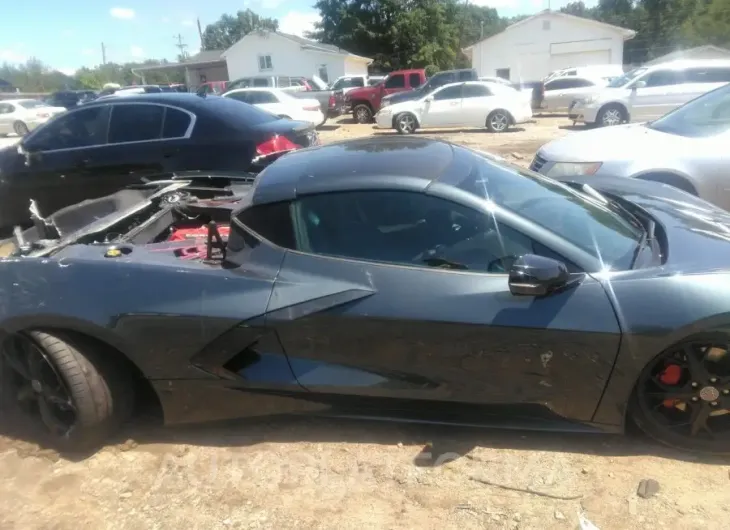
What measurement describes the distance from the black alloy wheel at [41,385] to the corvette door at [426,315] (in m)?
1.19

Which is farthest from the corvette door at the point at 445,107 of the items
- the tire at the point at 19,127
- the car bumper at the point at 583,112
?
the tire at the point at 19,127

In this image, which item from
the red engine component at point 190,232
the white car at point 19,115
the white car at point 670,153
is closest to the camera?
the red engine component at point 190,232

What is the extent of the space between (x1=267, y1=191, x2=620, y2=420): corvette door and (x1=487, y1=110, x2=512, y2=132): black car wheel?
49.2 ft

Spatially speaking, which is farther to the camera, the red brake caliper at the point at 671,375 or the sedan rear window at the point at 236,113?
the sedan rear window at the point at 236,113

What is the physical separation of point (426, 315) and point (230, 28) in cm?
11231

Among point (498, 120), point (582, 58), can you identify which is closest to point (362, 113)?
point (498, 120)

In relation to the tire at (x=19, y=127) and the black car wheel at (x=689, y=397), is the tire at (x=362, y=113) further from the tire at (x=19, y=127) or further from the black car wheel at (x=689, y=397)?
the black car wheel at (x=689, y=397)

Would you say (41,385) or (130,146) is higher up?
(130,146)

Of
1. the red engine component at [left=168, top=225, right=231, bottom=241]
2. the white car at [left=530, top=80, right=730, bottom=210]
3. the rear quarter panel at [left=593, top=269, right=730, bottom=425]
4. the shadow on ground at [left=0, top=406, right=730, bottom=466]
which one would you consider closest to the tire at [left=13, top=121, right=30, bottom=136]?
the red engine component at [left=168, top=225, right=231, bottom=241]

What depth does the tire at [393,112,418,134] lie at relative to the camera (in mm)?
17031

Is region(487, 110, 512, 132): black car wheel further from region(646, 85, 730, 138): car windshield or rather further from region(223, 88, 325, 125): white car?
region(646, 85, 730, 138): car windshield

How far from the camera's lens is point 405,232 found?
268 cm

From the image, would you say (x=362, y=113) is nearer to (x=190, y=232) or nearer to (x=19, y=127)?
(x=19, y=127)

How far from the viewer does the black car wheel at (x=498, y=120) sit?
1673 centimetres
